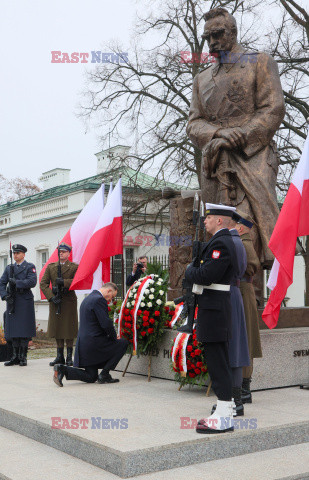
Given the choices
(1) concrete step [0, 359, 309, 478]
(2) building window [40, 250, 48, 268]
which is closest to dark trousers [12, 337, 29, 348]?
(1) concrete step [0, 359, 309, 478]

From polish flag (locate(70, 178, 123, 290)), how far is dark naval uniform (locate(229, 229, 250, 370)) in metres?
3.23

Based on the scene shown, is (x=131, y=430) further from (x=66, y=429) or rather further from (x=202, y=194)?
(x=202, y=194)

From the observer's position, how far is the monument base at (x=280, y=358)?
21.9ft

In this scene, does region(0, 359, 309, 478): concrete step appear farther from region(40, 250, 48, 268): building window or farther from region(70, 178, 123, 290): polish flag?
region(40, 250, 48, 268): building window

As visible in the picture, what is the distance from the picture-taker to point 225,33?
7.56m

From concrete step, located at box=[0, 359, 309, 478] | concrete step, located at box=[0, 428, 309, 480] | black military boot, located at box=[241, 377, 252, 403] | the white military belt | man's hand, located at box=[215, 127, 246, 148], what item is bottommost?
concrete step, located at box=[0, 428, 309, 480]

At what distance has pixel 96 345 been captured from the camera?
7.17 m

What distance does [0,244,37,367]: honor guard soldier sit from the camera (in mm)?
9180

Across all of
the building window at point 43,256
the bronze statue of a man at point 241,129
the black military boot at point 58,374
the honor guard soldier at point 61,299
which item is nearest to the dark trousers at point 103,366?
the black military boot at point 58,374

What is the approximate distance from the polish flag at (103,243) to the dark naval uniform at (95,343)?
881 millimetres

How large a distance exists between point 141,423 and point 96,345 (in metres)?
2.20

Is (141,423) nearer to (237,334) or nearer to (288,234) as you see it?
(237,334)

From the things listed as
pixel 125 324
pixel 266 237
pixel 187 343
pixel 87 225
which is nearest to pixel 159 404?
pixel 187 343

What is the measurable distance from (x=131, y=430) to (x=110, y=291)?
2.78m
